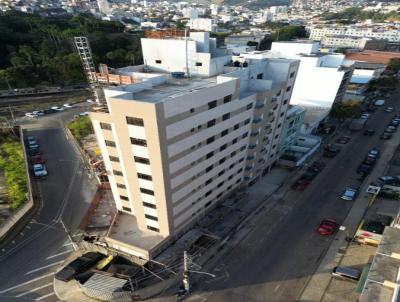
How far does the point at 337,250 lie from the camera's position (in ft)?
148

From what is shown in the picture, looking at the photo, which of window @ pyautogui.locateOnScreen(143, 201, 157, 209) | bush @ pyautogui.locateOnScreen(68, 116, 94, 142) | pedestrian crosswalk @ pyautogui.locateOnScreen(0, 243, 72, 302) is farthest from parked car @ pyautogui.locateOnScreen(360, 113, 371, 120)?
pedestrian crosswalk @ pyautogui.locateOnScreen(0, 243, 72, 302)

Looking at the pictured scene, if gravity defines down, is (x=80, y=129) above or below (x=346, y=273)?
below

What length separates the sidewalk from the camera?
127 feet

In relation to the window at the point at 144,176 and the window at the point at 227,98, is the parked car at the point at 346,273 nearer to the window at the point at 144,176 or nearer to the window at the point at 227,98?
the window at the point at 227,98

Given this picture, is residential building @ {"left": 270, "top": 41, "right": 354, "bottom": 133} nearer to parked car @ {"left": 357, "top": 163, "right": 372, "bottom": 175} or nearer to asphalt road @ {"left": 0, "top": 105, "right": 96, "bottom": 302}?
parked car @ {"left": 357, "top": 163, "right": 372, "bottom": 175}

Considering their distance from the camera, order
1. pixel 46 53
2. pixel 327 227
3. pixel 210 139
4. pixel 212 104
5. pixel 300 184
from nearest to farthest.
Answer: pixel 212 104 → pixel 210 139 → pixel 327 227 → pixel 300 184 → pixel 46 53

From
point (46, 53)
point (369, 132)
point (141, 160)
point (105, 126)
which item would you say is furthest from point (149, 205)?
point (46, 53)

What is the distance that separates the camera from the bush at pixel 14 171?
180 ft

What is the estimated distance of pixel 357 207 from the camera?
54750mm

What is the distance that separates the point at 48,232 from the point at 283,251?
131 feet

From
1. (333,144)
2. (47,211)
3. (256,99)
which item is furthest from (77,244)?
(333,144)

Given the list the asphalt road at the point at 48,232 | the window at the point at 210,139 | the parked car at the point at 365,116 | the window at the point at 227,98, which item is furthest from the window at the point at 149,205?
the parked car at the point at 365,116

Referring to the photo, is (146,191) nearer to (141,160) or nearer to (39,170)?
(141,160)

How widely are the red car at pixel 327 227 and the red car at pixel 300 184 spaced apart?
1110 cm
